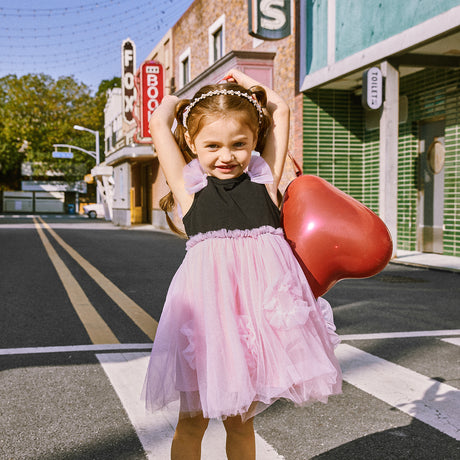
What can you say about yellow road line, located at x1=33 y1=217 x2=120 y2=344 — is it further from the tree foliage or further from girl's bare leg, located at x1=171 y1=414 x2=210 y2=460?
the tree foliage

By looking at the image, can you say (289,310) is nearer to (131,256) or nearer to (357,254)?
(357,254)

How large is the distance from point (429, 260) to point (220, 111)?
10752 mm

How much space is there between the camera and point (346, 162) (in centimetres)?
1574

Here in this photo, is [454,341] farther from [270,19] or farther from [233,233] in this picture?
[270,19]

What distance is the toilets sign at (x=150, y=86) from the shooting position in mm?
25375

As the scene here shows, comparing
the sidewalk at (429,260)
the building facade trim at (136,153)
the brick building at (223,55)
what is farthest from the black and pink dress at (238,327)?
the building facade trim at (136,153)

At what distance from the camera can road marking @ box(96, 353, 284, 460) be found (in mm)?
2715

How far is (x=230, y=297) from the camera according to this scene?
6.07 feet

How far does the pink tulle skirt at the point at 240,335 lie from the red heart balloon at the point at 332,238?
11cm

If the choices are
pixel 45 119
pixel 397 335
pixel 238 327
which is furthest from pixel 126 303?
pixel 45 119

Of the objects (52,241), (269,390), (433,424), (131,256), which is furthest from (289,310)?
(52,241)

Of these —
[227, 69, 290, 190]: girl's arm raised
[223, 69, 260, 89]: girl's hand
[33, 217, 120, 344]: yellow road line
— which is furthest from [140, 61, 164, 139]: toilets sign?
[227, 69, 290, 190]: girl's arm raised

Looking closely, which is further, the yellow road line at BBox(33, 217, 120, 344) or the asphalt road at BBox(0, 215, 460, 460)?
the yellow road line at BBox(33, 217, 120, 344)

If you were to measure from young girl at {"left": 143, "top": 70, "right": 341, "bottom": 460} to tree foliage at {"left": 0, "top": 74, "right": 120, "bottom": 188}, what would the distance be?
53654 millimetres
